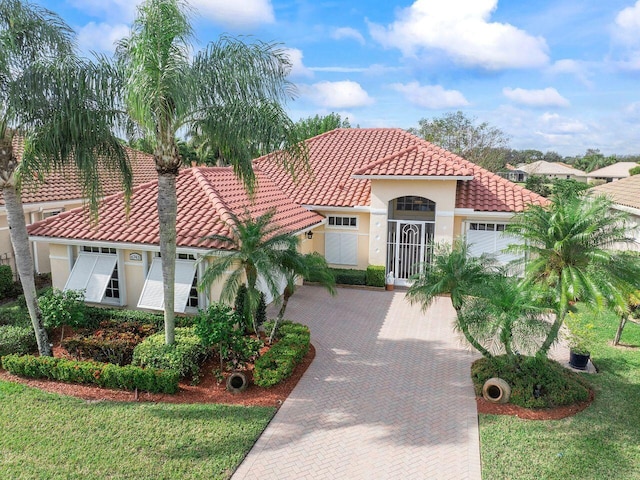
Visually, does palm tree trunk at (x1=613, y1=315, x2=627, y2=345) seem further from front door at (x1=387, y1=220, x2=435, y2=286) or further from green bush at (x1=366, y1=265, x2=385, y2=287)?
green bush at (x1=366, y1=265, x2=385, y2=287)

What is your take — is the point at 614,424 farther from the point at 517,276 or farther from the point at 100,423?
the point at 100,423

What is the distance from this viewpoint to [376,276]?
2030 cm

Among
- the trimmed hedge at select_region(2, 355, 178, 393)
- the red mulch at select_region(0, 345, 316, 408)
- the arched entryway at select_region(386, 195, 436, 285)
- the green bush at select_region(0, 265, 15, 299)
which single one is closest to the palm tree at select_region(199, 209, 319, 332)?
the red mulch at select_region(0, 345, 316, 408)

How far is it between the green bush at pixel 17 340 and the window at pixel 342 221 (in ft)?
42.9

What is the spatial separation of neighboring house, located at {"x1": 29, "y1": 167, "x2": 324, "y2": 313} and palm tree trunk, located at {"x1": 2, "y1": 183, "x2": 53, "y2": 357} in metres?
2.90

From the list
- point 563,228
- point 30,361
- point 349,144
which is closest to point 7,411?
point 30,361

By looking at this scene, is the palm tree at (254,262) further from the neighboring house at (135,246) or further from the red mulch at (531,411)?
the red mulch at (531,411)

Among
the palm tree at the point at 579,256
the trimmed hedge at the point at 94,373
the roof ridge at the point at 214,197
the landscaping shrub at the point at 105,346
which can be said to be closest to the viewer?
the palm tree at the point at 579,256

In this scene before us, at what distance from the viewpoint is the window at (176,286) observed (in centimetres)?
1449

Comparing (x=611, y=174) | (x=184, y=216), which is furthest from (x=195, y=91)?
(x=611, y=174)

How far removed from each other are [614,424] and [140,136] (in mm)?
12614

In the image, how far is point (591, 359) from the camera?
1276cm

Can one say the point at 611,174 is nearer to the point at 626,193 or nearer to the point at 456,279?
the point at 626,193

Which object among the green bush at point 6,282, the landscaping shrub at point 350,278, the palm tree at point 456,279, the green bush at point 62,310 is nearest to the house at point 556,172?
the landscaping shrub at point 350,278
